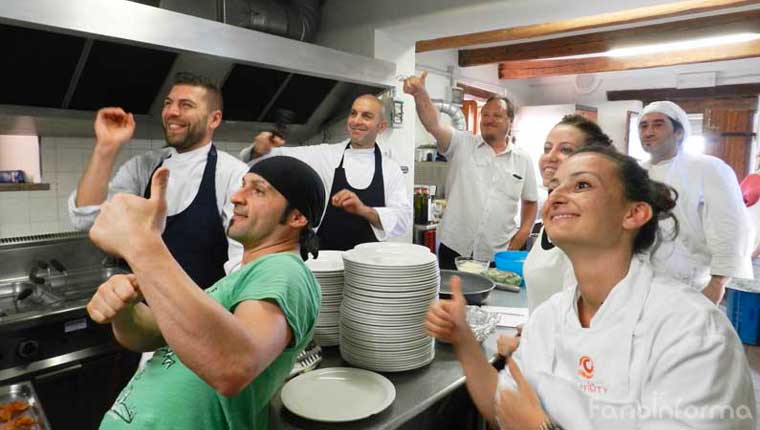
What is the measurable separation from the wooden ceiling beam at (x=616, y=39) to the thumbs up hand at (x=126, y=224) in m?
5.55

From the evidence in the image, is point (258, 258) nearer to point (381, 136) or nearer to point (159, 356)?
point (159, 356)

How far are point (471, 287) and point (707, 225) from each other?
160cm

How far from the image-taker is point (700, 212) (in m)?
2.84

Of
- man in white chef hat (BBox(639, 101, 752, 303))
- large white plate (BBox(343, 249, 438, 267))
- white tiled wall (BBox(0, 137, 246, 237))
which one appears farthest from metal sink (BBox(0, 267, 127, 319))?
man in white chef hat (BBox(639, 101, 752, 303))

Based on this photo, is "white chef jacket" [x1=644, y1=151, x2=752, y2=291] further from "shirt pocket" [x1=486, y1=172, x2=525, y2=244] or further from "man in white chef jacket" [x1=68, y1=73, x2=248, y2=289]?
"man in white chef jacket" [x1=68, y1=73, x2=248, y2=289]

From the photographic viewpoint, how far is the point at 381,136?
4.00m

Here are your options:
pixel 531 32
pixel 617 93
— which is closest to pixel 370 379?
pixel 531 32

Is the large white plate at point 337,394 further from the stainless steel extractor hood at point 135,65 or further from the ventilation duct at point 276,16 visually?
the ventilation duct at point 276,16

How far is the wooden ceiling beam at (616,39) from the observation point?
A: 4.68 m

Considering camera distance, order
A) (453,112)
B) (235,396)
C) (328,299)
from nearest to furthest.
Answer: (235,396)
(328,299)
(453,112)

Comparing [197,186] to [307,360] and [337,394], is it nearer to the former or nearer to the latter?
[307,360]

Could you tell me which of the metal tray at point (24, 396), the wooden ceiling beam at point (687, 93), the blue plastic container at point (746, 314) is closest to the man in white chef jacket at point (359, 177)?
the metal tray at point (24, 396)

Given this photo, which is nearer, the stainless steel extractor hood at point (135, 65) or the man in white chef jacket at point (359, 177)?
the stainless steel extractor hood at point (135, 65)

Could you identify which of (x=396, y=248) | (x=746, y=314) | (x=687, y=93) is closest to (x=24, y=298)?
(x=396, y=248)
